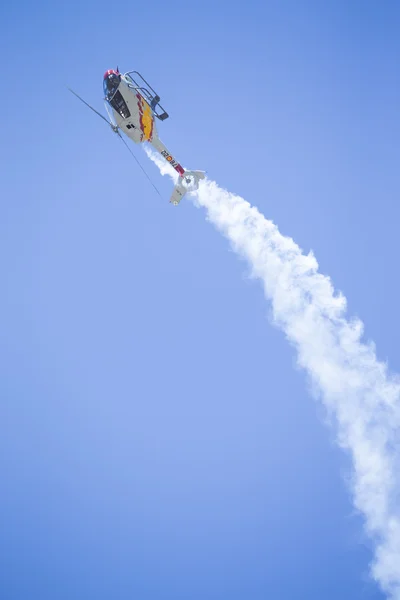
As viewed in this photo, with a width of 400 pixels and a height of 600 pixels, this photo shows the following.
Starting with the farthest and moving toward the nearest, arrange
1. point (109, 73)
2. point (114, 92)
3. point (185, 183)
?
point (185, 183) < point (114, 92) < point (109, 73)

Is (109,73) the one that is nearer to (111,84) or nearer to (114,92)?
(111,84)

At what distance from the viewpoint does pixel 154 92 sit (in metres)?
28.3

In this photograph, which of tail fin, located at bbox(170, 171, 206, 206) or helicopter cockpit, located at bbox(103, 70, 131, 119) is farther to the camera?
tail fin, located at bbox(170, 171, 206, 206)

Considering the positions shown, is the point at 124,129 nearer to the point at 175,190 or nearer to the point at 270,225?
the point at 175,190

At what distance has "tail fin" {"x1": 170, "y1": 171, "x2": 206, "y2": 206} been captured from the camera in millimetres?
33812

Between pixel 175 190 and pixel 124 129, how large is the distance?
7054mm

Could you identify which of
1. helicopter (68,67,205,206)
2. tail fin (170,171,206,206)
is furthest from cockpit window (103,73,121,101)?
tail fin (170,171,206,206)

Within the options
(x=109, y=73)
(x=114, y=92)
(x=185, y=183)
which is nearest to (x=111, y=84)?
(x=114, y=92)

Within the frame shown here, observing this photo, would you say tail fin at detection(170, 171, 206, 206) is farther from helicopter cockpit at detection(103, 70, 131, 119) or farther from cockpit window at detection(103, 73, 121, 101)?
cockpit window at detection(103, 73, 121, 101)

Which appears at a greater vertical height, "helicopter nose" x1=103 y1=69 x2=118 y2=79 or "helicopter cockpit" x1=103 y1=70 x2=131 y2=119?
"helicopter nose" x1=103 y1=69 x2=118 y2=79

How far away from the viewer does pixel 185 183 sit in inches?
1336

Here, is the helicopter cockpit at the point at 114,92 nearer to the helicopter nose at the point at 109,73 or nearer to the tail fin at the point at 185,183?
the helicopter nose at the point at 109,73

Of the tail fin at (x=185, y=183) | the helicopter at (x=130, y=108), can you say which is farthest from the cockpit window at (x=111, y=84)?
the tail fin at (x=185, y=183)

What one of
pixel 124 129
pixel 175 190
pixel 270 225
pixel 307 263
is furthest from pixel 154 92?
pixel 307 263
